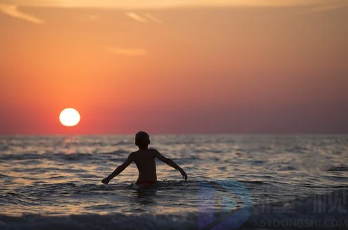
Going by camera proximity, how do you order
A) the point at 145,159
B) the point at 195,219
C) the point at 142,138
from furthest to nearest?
the point at 145,159
the point at 142,138
the point at 195,219

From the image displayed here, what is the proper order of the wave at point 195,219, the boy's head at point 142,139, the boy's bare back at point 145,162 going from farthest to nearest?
1. the boy's bare back at point 145,162
2. the boy's head at point 142,139
3. the wave at point 195,219

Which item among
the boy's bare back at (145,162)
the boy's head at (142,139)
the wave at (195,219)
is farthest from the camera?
the boy's bare back at (145,162)

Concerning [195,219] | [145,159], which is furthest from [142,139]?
[195,219]

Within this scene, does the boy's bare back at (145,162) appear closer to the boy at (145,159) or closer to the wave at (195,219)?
the boy at (145,159)

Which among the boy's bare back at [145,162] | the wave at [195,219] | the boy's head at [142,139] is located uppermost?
the boy's head at [142,139]

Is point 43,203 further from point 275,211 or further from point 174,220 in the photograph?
point 275,211

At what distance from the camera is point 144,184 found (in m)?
11.2

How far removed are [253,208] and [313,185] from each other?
5.10m

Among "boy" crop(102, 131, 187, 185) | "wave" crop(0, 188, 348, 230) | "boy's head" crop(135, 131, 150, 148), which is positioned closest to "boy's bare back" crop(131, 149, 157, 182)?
"boy" crop(102, 131, 187, 185)

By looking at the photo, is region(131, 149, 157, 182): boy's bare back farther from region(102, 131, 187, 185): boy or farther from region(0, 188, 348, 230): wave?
region(0, 188, 348, 230): wave

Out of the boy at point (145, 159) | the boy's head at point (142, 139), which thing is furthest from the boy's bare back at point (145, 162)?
the boy's head at point (142, 139)

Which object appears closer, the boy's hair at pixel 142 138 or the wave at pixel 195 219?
the wave at pixel 195 219

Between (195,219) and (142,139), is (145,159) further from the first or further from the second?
(195,219)

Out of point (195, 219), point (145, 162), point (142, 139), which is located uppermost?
point (142, 139)
